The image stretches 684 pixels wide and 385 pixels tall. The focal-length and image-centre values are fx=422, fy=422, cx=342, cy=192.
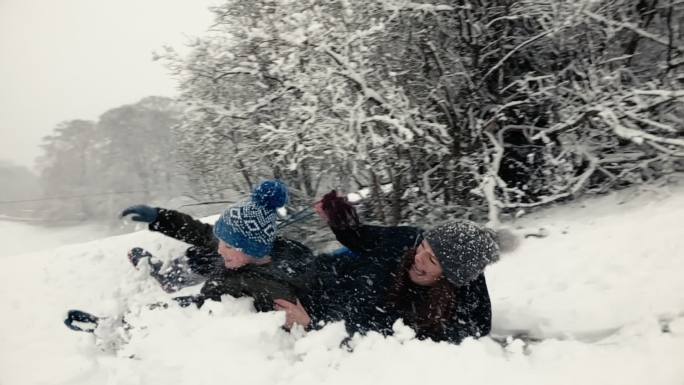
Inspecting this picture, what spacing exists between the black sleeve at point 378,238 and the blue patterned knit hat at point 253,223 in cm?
45

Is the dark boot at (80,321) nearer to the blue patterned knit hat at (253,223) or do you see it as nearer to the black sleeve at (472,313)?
the blue patterned knit hat at (253,223)

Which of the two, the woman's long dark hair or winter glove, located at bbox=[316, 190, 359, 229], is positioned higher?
winter glove, located at bbox=[316, 190, 359, 229]

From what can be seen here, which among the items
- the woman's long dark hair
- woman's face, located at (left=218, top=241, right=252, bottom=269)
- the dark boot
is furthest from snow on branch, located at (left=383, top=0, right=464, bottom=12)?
the dark boot

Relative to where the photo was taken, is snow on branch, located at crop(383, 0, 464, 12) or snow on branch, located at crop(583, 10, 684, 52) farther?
snow on branch, located at crop(383, 0, 464, 12)

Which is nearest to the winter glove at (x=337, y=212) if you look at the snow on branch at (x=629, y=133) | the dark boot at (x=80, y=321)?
the dark boot at (x=80, y=321)

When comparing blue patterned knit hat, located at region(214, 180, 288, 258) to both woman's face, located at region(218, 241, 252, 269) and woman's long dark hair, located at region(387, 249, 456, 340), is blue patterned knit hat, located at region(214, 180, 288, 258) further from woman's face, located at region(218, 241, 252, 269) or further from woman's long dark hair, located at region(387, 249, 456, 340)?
woman's long dark hair, located at region(387, 249, 456, 340)

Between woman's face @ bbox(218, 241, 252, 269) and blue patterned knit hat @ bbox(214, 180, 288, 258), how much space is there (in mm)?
22

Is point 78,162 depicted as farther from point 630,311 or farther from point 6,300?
point 630,311

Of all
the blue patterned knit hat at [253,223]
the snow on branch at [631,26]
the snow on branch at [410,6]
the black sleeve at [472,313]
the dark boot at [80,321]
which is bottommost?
the black sleeve at [472,313]

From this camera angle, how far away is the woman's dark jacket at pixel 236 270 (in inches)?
75.6

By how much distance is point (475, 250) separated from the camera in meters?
1.91

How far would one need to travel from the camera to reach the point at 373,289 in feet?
7.51

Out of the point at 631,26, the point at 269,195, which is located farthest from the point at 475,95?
the point at 269,195

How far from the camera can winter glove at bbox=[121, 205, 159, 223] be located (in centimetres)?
290
